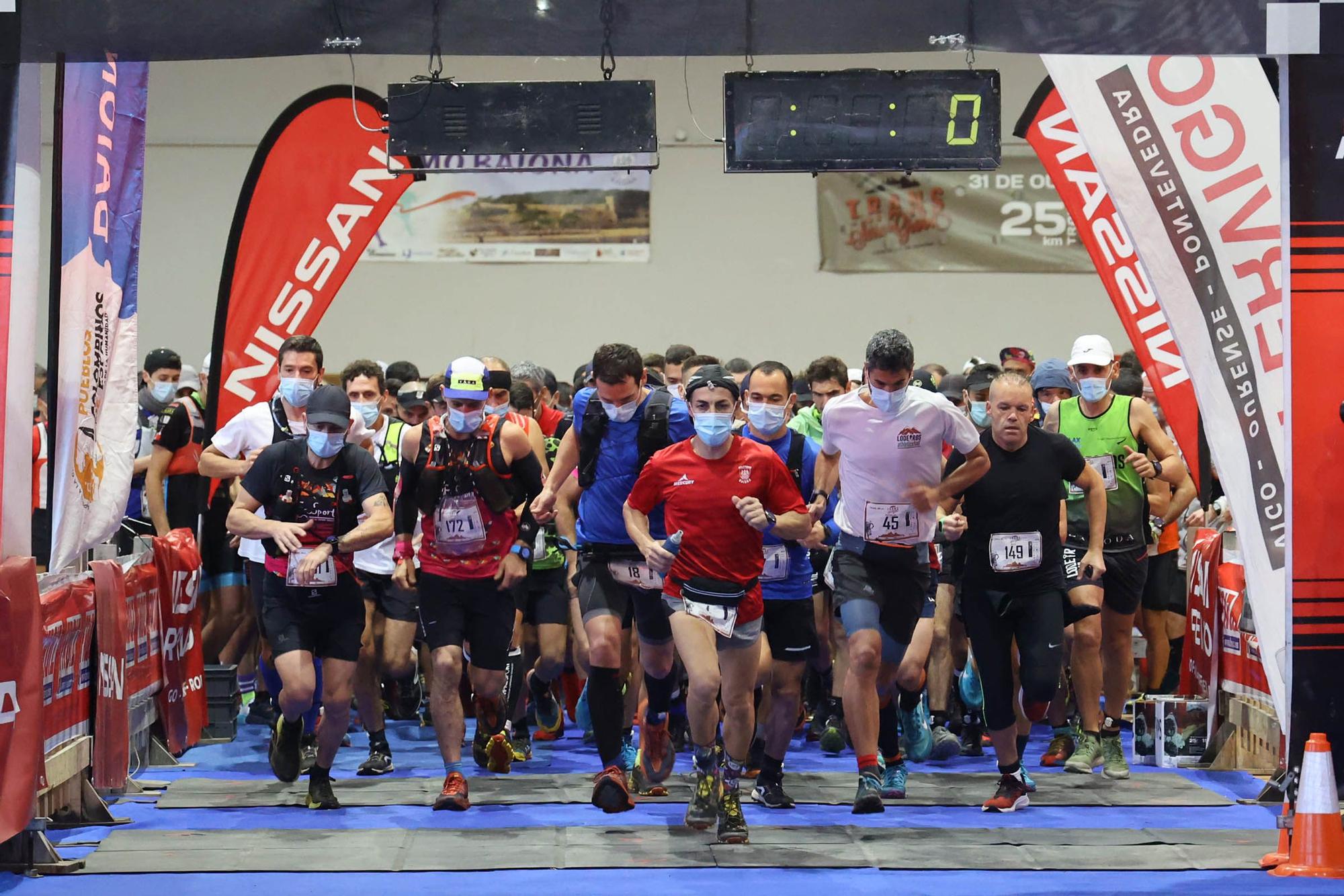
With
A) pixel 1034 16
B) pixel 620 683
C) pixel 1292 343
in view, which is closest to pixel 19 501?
pixel 620 683

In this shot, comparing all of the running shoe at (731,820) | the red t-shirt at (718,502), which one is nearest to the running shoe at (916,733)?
the running shoe at (731,820)

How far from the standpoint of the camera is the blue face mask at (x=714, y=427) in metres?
6.81

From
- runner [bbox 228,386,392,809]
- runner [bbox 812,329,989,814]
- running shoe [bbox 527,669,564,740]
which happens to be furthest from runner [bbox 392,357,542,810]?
running shoe [bbox 527,669,564,740]

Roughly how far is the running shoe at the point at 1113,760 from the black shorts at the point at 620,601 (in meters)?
2.88

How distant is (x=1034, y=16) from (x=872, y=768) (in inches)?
144

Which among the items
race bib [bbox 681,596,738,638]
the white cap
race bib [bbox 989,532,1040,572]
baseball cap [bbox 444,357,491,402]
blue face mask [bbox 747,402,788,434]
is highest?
the white cap

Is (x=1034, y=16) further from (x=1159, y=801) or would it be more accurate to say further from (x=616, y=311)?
(x=616, y=311)

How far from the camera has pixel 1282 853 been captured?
635 centimetres

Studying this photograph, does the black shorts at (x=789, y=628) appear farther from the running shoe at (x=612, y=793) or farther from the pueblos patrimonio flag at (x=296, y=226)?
the pueblos patrimonio flag at (x=296, y=226)

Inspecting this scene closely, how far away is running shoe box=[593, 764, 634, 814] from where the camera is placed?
7523 mm

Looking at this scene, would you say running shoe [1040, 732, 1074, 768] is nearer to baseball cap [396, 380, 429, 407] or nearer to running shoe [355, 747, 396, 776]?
running shoe [355, 747, 396, 776]

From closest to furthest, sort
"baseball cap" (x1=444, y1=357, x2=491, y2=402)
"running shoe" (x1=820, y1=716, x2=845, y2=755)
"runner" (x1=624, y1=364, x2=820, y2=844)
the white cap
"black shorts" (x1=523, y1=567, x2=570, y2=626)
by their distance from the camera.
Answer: "runner" (x1=624, y1=364, x2=820, y2=844) → "baseball cap" (x1=444, y1=357, x2=491, y2=402) → the white cap → "black shorts" (x1=523, y1=567, x2=570, y2=626) → "running shoe" (x1=820, y1=716, x2=845, y2=755)

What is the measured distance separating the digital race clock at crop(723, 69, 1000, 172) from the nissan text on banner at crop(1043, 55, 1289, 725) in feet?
1.98

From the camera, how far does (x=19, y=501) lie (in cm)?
633
